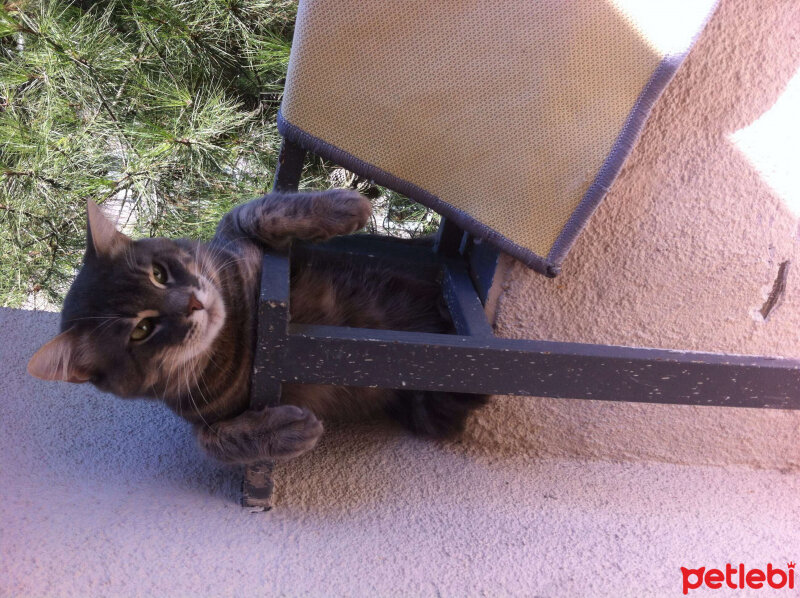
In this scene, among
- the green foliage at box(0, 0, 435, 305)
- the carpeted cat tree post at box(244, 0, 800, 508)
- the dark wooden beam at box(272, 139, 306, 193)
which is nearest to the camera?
the carpeted cat tree post at box(244, 0, 800, 508)

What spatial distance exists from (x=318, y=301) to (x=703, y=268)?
0.67m

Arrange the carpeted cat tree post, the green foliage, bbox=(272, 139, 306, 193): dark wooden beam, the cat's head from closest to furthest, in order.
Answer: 1. the carpeted cat tree post
2. the cat's head
3. bbox=(272, 139, 306, 193): dark wooden beam
4. the green foliage

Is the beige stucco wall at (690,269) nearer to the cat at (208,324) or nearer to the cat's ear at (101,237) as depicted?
the cat at (208,324)

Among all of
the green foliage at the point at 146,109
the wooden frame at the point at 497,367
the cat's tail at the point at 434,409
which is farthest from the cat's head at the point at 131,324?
the green foliage at the point at 146,109

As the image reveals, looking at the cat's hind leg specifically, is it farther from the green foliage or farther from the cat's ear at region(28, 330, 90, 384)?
the green foliage

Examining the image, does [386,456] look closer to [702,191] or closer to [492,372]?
[492,372]

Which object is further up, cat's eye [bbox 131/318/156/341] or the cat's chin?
the cat's chin

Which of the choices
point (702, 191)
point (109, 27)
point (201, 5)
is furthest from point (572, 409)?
point (109, 27)

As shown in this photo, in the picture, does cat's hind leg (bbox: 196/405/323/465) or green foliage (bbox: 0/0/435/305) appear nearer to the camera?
cat's hind leg (bbox: 196/405/323/465)

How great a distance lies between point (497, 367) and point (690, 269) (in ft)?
1.35

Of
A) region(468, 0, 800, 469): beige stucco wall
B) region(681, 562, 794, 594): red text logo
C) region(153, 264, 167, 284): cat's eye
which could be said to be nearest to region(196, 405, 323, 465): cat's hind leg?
region(153, 264, 167, 284): cat's eye

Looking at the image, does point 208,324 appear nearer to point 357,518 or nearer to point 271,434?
point 271,434

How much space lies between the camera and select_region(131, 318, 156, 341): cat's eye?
1001 mm

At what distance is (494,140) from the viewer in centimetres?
94
